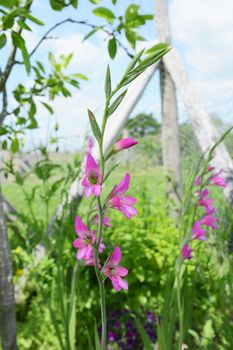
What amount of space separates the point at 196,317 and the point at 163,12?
240cm

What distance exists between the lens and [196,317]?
2.32m

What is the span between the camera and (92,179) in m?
0.76

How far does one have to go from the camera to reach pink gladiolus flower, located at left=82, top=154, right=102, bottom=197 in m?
0.73

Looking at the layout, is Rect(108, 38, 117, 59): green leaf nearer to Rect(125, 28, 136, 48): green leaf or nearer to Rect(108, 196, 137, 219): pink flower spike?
Rect(125, 28, 136, 48): green leaf

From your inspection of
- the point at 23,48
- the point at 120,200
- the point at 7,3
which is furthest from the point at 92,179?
the point at 7,3

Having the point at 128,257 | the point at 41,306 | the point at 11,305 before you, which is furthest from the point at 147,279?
the point at 11,305

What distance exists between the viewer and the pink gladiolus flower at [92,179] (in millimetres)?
732

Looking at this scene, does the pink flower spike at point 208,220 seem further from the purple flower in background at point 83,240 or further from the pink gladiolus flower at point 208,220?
the purple flower in background at point 83,240

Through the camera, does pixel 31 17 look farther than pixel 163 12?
No

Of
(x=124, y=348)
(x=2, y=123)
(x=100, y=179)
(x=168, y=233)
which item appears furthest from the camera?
(x=168, y=233)

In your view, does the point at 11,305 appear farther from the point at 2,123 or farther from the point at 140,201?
the point at 140,201

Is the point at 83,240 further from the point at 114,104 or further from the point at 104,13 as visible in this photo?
the point at 104,13

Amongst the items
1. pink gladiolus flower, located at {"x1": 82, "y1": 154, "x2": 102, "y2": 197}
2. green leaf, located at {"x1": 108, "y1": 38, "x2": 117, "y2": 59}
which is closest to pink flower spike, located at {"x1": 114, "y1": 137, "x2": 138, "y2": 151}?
pink gladiolus flower, located at {"x1": 82, "y1": 154, "x2": 102, "y2": 197}

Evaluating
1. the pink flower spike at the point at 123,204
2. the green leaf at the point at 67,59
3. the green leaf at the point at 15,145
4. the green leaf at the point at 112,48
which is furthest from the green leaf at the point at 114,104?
the green leaf at the point at 67,59
